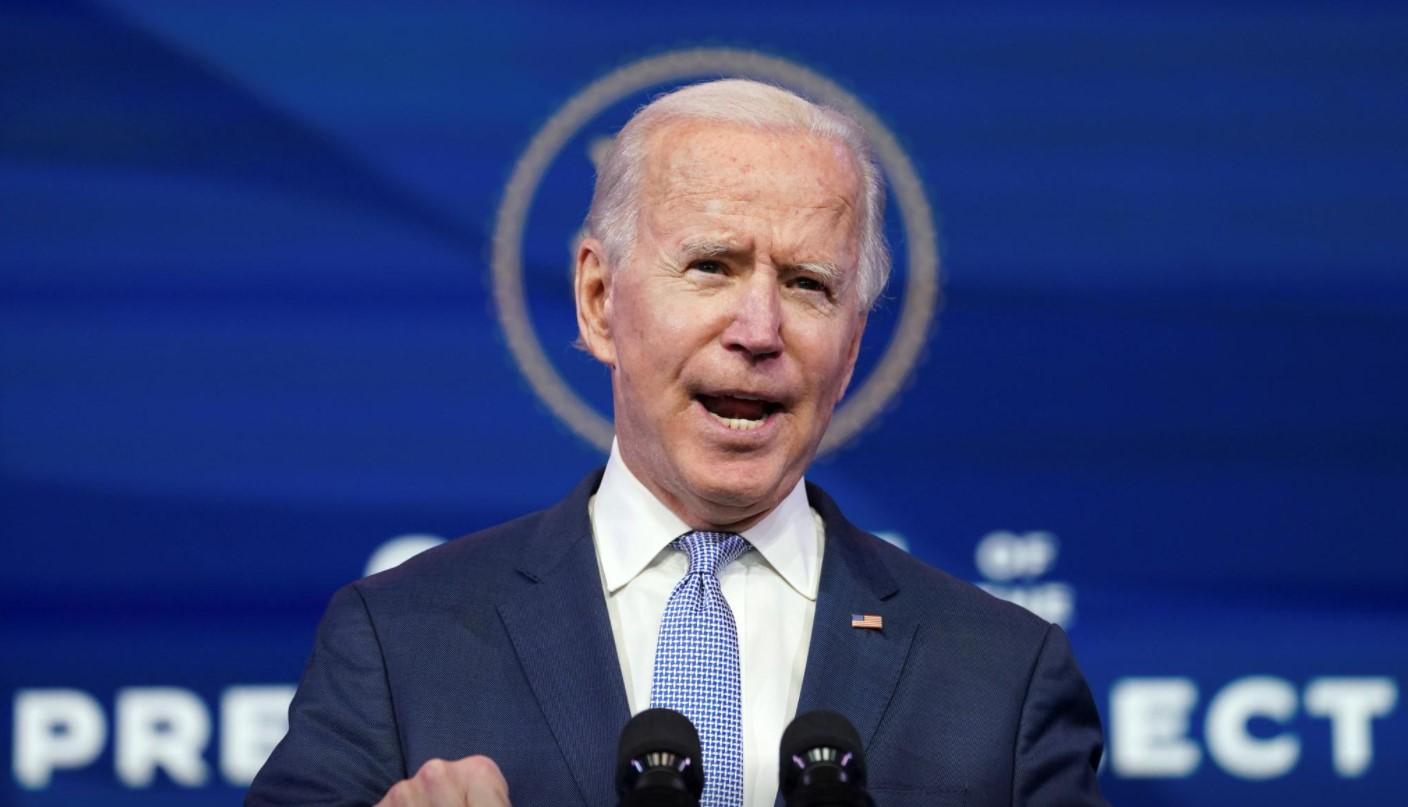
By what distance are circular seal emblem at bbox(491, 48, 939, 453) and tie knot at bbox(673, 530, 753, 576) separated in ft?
2.86

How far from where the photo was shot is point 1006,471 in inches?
123

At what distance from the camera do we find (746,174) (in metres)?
2.16

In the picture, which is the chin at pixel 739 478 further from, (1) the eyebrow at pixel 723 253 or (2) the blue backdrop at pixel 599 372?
(2) the blue backdrop at pixel 599 372

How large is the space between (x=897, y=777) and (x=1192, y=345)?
140cm

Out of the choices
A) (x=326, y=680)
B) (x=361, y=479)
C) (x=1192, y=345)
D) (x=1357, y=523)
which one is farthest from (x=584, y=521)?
(x=1357, y=523)

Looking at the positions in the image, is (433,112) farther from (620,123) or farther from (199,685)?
(199,685)

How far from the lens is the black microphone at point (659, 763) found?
4.64 feet

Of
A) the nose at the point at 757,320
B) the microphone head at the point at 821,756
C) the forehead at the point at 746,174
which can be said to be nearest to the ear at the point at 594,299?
the forehead at the point at 746,174

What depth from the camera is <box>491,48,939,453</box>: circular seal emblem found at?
3.09 metres

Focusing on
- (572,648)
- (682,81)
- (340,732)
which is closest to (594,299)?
(572,648)

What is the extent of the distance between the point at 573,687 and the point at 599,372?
1101 mm

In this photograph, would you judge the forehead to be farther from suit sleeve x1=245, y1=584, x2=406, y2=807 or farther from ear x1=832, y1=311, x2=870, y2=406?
suit sleeve x1=245, y1=584, x2=406, y2=807

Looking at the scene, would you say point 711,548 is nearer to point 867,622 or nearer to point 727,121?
point 867,622

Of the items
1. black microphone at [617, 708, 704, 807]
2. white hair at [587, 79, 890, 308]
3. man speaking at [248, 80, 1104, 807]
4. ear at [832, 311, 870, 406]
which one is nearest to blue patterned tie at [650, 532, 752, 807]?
man speaking at [248, 80, 1104, 807]
